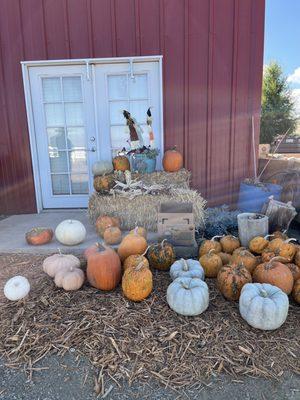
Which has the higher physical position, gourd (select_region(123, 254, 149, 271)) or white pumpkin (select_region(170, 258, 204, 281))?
gourd (select_region(123, 254, 149, 271))

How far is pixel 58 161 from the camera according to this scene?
16.0ft

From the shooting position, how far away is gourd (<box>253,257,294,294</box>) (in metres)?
2.30

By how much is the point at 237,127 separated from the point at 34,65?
3.18m

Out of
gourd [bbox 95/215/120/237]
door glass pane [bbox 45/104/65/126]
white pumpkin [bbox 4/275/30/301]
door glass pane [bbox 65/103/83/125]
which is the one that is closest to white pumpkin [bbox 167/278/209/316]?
white pumpkin [bbox 4/275/30/301]

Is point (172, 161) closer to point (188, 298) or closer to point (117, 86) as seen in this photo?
point (117, 86)

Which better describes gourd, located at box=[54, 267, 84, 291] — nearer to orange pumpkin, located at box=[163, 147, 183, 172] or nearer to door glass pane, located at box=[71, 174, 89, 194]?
orange pumpkin, located at box=[163, 147, 183, 172]

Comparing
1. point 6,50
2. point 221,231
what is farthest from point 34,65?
point 221,231

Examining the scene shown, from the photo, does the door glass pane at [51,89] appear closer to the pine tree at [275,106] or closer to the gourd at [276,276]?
the gourd at [276,276]

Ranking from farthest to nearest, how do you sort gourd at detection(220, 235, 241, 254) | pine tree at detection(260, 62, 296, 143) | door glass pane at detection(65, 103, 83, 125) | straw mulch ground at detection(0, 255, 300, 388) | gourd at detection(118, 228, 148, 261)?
pine tree at detection(260, 62, 296, 143) < door glass pane at detection(65, 103, 83, 125) < gourd at detection(220, 235, 241, 254) < gourd at detection(118, 228, 148, 261) < straw mulch ground at detection(0, 255, 300, 388)

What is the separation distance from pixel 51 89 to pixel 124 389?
167 inches

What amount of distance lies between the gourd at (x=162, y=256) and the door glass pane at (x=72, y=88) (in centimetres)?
290

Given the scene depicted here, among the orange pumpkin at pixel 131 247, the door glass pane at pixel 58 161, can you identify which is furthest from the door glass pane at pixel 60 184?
the orange pumpkin at pixel 131 247

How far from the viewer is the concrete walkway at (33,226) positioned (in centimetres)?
330

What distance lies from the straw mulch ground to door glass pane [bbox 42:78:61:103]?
3.21 metres
